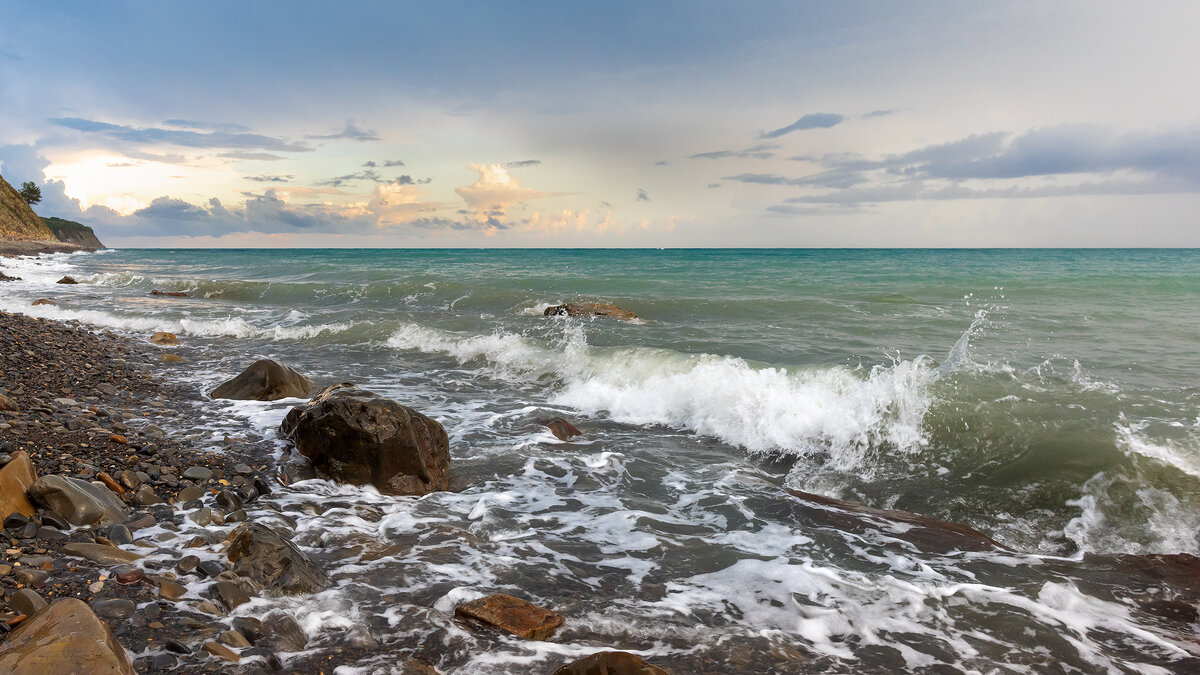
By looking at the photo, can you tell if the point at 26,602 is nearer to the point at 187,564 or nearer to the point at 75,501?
the point at 187,564

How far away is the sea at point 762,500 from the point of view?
3.64m

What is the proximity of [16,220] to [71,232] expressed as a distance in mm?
31735

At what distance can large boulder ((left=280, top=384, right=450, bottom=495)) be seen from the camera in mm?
5723

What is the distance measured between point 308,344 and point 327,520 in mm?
10104

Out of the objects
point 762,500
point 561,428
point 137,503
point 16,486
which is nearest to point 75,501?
point 16,486

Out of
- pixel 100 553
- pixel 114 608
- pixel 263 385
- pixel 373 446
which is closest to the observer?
pixel 114 608

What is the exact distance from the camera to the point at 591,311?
1794cm

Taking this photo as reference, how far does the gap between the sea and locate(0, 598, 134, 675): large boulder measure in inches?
38.6

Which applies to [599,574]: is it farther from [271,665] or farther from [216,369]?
[216,369]

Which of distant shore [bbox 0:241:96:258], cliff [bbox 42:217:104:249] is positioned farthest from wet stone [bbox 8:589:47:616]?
cliff [bbox 42:217:104:249]

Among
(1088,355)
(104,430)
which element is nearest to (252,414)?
(104,430)

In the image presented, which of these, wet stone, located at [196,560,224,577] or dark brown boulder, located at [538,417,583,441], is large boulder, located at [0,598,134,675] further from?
dark brown boulder, located at [538,417,583,441]

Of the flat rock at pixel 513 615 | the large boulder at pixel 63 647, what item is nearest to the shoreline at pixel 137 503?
the large boulder at pixel 63 647

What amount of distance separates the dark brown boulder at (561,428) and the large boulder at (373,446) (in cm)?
186
